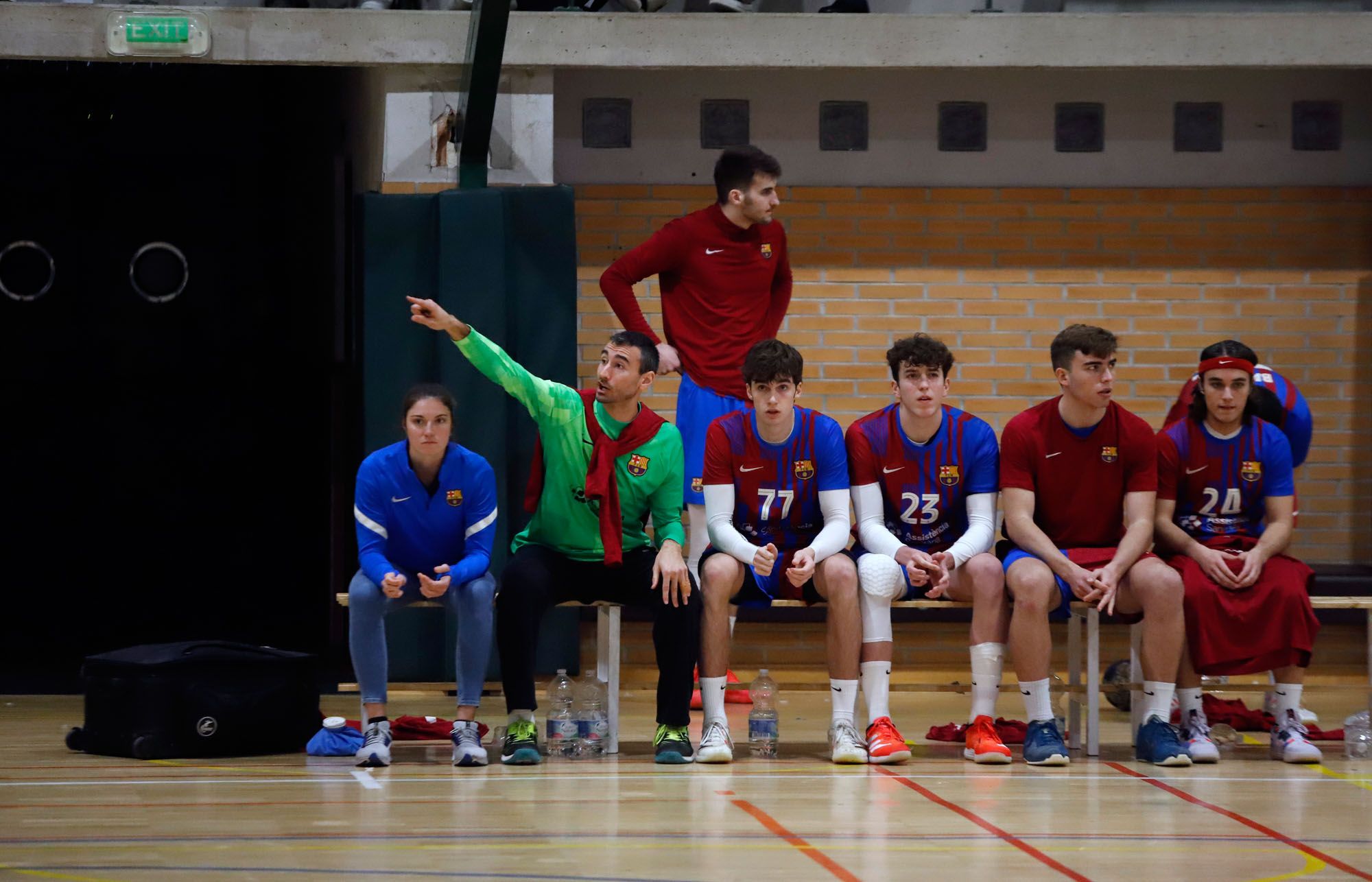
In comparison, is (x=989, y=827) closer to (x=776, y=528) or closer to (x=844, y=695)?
(x=844, y=695)

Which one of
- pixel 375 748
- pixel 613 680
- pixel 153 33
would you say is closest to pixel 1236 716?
pixel 613 680

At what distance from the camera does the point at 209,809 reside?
13.7ft

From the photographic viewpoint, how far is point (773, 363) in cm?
516

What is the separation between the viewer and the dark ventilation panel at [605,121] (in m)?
7.47

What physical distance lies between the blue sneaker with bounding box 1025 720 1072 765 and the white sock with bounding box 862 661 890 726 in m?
0.45

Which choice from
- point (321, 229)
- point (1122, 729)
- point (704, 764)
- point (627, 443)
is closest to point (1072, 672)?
point (1122, 729)

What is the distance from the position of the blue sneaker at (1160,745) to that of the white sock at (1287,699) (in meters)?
0.37

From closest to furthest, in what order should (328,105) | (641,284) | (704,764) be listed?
(704,764) < (641,284) < (328,105)

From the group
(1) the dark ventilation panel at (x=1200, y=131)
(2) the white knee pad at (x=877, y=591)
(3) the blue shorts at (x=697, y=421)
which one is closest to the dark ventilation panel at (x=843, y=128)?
(1) the dark ventilation panel at (x=1200, y=131)

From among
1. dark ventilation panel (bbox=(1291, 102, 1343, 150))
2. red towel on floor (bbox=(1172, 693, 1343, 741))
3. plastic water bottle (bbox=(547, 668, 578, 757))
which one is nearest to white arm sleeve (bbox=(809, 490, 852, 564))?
plastic water bottle (bbox=(547, 668, 578, 757))

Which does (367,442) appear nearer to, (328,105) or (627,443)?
(627,443)

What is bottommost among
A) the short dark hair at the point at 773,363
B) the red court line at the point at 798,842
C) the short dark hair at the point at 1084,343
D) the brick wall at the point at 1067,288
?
the red court line at the point at 798,842

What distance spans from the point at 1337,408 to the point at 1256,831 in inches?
164

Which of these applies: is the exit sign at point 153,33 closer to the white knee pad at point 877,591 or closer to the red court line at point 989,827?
the white knee pad at point 877,591
